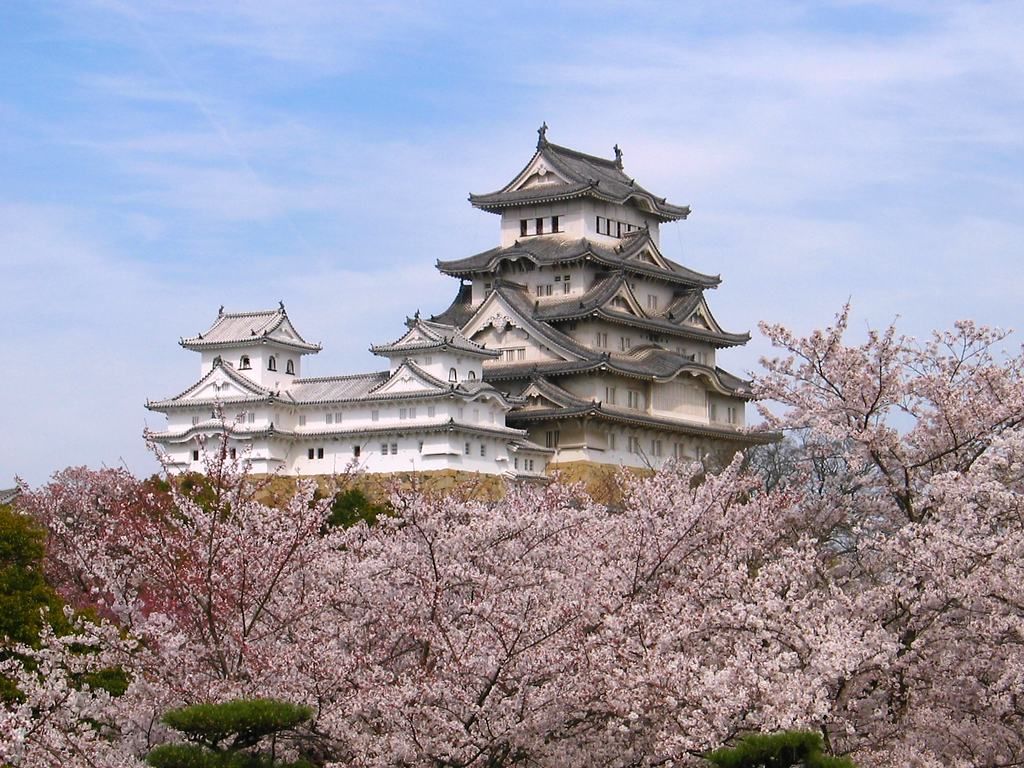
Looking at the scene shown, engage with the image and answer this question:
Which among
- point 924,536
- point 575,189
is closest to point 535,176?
point 575,189

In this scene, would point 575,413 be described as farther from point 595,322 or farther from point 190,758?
point 190,758

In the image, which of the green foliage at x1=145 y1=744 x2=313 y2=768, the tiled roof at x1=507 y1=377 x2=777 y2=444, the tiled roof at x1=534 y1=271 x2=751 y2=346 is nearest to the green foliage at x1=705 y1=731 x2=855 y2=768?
the green foliage at x1=145 y1=744 x2=313 y2=768

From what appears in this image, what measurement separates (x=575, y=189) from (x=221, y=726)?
191 ft

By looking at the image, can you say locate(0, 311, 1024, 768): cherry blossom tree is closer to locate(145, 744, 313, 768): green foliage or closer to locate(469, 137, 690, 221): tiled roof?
locate(145, 744, 313, 768): green foliage

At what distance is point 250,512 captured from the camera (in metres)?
20.6

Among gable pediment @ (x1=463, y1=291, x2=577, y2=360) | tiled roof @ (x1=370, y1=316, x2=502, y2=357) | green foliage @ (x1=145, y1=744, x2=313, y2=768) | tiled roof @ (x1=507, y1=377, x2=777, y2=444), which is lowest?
green foliage @ (x1=145, y1=744, x2=313, y2=768)

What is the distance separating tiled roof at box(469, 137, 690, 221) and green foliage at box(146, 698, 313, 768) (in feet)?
188

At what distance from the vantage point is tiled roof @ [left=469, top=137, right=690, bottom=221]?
7456 centimetres

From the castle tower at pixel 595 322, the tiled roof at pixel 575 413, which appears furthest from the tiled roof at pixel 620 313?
the tiled roof at pixel 575 413

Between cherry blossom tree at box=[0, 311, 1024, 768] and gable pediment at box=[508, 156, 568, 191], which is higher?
gable pediment at box=[508, 156, 568, 191]

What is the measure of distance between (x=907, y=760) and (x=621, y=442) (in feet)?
166

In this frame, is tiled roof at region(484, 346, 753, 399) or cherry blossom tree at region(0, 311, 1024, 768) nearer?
cherry blossom tree at region(0, 311, 1024, 768)

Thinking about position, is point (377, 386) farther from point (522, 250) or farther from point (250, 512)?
point (250, 512)

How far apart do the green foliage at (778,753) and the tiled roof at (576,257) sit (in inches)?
2171
